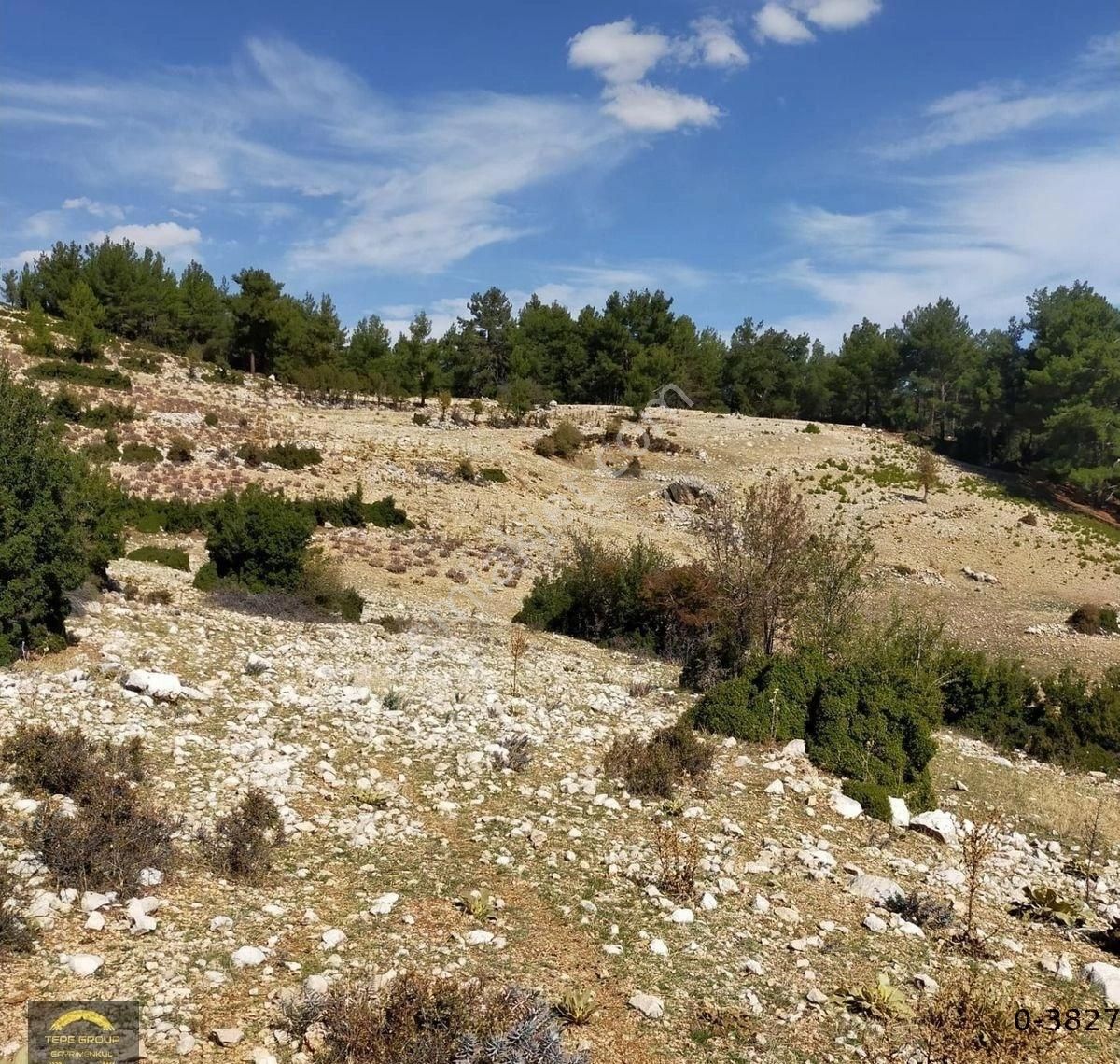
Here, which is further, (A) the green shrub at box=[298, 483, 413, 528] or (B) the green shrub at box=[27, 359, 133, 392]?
(B) the green shrub at box=[27, 359, 133, 392]

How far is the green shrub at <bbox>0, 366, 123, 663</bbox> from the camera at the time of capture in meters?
11.7

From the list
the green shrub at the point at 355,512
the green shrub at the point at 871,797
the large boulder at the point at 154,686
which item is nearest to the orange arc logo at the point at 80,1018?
the large boulder at the point at 154,686

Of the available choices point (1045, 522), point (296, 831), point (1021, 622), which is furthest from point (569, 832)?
point (1045, 522)

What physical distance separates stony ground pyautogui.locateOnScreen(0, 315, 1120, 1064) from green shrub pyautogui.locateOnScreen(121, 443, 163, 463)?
18.8 m

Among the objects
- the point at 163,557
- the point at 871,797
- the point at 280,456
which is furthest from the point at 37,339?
the point at 871,797

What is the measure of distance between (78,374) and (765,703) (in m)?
50.8

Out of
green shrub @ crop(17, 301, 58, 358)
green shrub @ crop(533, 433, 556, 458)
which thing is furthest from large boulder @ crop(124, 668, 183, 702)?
green shrub @ crop(17, 301, 58, 358)

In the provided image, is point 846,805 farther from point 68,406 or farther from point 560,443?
point 560,443

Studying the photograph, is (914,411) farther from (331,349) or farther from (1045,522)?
(331,349)

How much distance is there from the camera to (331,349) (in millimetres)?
71000

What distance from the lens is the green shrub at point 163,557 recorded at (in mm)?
22938

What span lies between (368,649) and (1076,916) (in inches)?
487

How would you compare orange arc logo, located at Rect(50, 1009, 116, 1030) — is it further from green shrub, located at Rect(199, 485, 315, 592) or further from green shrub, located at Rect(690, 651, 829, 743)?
green shrub, located at Rect(199, 485, 315, 592)

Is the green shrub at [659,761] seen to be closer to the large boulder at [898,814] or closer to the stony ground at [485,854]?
the stony ground at [485,854]
